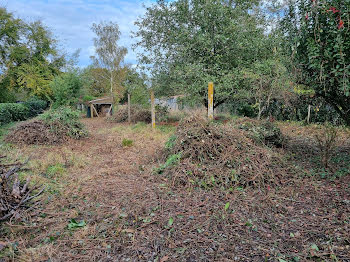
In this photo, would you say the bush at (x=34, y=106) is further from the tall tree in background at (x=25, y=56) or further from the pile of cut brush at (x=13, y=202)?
the pile of cut brush at (x=13, y=202)

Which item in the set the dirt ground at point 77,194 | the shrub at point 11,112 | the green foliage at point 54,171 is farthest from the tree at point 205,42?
the shrub at point 11,112

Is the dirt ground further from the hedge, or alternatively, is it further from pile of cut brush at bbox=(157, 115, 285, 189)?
the hedge

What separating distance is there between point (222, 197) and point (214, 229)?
0.74m

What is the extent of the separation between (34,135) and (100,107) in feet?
46.0

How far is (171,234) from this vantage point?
239 cm

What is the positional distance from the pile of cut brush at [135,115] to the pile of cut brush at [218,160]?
8537mm

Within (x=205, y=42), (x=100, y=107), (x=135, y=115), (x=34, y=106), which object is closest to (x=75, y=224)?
(x=205, y=42)

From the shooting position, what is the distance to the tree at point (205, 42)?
7762 mm

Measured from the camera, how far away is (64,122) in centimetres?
727

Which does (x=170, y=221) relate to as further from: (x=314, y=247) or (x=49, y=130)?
(x=49, y=130)

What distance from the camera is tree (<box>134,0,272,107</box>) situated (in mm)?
7762

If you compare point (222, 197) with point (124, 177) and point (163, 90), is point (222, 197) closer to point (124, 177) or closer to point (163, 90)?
point (124, 177)

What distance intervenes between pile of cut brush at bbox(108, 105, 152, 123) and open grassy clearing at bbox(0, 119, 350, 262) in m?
8.69

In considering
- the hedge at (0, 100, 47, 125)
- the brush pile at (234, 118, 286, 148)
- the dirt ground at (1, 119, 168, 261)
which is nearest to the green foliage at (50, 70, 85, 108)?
the hedge at (0, 100, 47, 125)
